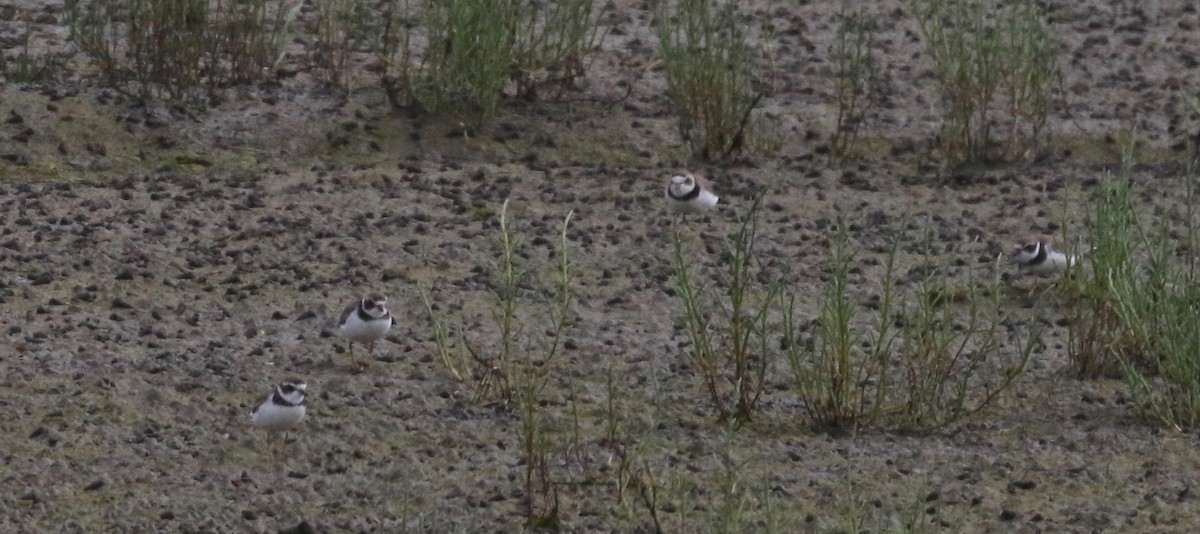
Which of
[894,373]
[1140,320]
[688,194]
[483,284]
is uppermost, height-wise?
[1140,320]

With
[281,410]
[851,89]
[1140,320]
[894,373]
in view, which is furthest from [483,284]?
[851,89]

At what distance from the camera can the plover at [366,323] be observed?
24.4ft

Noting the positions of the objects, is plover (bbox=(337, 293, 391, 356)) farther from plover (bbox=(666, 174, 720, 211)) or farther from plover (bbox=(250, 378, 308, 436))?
plover (bbox=(666, 174, 720, 211))

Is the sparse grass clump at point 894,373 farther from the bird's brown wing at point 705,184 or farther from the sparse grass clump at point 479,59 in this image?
Answer: the sparse grass clump at point 479,59

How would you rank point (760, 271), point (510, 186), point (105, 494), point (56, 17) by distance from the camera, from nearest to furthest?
point (105, 494), point (760, 271), point (510, 186), point (56, 17)

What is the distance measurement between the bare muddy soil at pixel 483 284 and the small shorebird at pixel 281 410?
112 millimetres

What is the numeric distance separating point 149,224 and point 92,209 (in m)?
0.30

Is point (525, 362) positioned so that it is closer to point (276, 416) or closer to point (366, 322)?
point (366, 322)

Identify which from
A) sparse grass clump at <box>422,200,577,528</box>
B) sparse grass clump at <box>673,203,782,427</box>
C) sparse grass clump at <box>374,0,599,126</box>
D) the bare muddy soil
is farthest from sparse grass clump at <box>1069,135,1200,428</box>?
sparse grass clump at <box>374,0,599,126</box>

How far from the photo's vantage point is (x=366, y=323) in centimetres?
744

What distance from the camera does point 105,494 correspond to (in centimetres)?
613

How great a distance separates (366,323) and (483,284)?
50.2 inches

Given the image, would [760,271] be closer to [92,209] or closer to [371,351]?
[371,351]

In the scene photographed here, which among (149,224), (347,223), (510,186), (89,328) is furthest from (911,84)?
(89,328)
